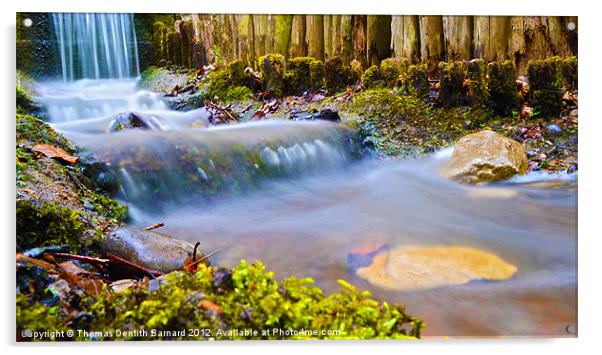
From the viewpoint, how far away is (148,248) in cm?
205

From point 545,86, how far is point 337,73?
94 cm

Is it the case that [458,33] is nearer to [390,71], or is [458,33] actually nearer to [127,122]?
[390,71]

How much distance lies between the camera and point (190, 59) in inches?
85.7

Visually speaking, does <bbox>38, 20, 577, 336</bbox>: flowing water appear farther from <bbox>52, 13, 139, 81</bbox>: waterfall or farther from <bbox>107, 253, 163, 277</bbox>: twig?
<bbox>107, 253, 163, 277</bbox>: twig

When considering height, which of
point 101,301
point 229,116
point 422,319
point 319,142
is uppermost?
point 229,116

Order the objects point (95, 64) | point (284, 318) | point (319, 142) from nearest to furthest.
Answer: point (284, 318), point (95, 64), point (319, 142)

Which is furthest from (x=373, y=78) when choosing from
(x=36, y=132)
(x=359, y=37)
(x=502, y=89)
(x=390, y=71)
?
(x=36, y=132)

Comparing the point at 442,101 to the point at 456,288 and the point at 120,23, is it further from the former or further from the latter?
the point at 120,23

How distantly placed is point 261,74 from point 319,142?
402 mm

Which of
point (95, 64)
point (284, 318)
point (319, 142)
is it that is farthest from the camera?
point (319, 142)

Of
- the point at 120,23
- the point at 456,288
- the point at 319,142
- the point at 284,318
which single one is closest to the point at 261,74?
the point at 319,142

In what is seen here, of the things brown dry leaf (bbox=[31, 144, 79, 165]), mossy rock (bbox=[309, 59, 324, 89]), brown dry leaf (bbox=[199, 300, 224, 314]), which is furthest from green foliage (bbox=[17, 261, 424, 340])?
mossy rock (bbox=[309, 59, 324, 89])

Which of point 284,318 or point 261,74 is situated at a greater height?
point 261,74

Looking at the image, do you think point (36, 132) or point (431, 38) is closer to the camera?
point (36, 132)
